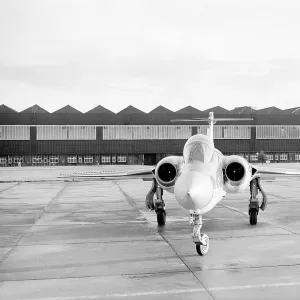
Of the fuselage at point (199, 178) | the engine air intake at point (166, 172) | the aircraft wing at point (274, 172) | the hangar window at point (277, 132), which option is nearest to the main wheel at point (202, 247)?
the fuselage at point (199, 178)

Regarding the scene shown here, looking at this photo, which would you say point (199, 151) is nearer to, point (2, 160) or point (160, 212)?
point (160, 212)

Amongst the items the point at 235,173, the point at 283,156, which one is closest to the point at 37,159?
the point at 283,156

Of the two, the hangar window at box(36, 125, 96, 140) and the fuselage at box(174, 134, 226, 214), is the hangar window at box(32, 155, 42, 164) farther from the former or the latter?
the fuselage at box(174, 134, 226, 214)

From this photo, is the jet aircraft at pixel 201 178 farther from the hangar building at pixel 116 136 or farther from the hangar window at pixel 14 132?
the hangar window at pixel 14 132

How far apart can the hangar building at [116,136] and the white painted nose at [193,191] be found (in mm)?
74750

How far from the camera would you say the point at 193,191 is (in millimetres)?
8836

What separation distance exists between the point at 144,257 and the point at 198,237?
1320 millimetres

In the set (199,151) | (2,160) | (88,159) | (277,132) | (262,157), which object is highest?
(199,151)

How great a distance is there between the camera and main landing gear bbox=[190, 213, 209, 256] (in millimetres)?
9266

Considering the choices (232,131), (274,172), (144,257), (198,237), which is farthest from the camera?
(232,131)

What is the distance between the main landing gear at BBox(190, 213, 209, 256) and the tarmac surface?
0.18 meters

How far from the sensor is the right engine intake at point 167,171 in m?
12.1

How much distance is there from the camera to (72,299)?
266 inches

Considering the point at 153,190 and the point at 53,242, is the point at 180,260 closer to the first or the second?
the point at 53,242
